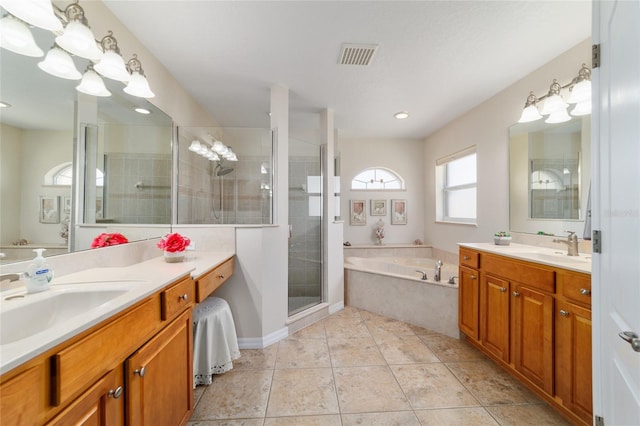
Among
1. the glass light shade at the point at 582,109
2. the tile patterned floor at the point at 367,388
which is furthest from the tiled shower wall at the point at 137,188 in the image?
the glass light shade at the point at 582,109

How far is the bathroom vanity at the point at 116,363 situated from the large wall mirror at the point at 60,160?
0.26 m

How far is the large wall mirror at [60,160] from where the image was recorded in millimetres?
1013

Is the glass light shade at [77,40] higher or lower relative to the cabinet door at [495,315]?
higher

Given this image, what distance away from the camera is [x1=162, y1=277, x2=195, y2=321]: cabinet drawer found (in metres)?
1.13

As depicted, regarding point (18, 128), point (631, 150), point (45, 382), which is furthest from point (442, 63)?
point (45, 382)

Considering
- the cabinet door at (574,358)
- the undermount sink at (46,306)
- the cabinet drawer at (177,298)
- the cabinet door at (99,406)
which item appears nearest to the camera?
the cabinet door at (99,406)

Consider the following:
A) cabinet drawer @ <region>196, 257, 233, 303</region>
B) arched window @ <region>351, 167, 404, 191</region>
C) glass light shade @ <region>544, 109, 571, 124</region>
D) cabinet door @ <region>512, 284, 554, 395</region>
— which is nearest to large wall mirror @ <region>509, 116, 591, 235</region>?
glass light shade @ <region>544, 109, 571, 124</region>

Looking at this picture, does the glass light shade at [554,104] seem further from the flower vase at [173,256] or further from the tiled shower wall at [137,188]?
the tiled shower wall at [137,188]

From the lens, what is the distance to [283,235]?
2557 millimetres

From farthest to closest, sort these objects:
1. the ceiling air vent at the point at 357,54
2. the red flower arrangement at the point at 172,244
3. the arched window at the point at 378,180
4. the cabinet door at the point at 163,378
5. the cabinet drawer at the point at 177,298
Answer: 1. the arched window at the point at 378,180
2. the ceiling air vent at the point at 357,54
3. the red flower arrangement at the point at 172,244
4. the cabinet drawer at the point at 177,298
5. the cabinet door at the point at 163,378

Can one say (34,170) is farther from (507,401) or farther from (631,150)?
(507,401)

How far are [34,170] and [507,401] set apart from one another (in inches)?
112

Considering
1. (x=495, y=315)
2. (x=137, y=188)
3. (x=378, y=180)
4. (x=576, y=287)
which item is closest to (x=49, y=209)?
(x=137, y=188)

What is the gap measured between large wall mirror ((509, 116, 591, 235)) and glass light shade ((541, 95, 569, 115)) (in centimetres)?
16
